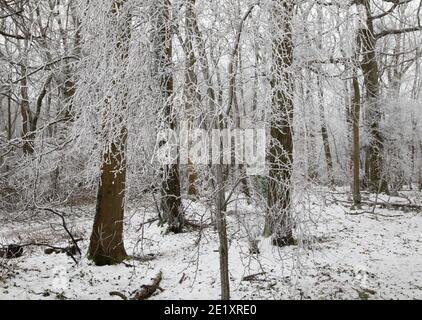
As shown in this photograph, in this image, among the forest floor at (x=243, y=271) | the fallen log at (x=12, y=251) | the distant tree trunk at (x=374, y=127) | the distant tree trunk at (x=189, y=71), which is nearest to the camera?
the distant tree trunk at (x=189, y=71)

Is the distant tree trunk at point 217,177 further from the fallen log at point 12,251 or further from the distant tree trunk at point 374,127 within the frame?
the distant tree trunk at point 374,127

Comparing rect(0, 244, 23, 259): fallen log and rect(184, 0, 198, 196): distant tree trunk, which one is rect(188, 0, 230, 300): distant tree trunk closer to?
rect(184, 0, 198, 196): distant tree trunk

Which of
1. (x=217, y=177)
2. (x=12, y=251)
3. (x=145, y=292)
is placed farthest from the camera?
(x=12, y=251)

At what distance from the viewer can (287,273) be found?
6219mm

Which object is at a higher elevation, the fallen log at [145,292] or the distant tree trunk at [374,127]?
the distant tree trunk at [374,127]

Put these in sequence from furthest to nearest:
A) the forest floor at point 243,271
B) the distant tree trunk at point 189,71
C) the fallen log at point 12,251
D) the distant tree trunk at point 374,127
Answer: the distant tree trunk at point 374,127
the fallen log at point 12,251
the forest floor at point 243,271
the distant tree trunk at point 189,71

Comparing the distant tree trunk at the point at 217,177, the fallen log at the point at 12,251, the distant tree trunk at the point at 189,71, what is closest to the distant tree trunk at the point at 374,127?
the fallen log at the point at 12,251

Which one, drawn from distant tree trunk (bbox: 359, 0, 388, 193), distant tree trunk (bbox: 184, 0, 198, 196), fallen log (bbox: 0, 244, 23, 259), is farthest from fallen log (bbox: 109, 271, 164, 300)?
distant tree trunk (bbox: 359, 0, 388, 193)

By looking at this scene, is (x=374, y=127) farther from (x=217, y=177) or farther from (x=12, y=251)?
(x=217, y=177)

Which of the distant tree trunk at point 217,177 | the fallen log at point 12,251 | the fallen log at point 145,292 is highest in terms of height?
the distant tree trunk at point 217,177

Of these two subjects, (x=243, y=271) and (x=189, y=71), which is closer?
(x=189, y=71)

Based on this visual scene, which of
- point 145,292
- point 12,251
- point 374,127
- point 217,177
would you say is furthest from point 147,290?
point 374,127

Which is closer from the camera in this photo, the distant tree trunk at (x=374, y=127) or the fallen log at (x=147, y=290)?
the fallen log at (x=147, y=290)

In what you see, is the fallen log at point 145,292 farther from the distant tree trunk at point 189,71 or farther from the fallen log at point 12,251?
the distant tree trunk at point 189,71
